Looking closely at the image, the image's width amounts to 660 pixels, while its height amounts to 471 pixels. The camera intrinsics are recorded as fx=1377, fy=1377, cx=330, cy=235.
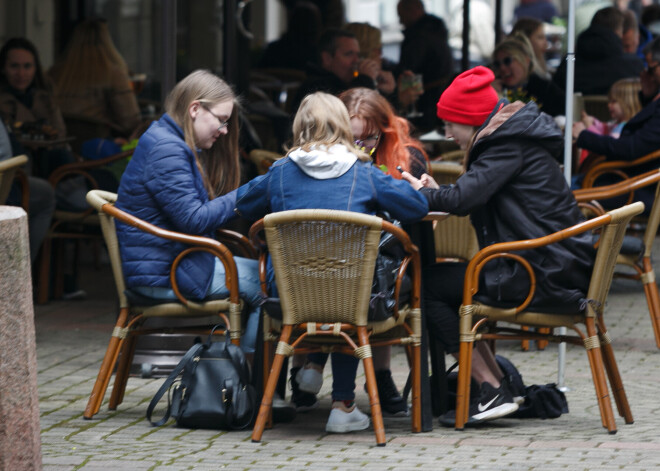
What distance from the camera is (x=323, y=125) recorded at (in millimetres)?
5117

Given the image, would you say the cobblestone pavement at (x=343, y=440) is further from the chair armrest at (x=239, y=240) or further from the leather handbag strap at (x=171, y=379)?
the chair armrest at (x=239, y=240)

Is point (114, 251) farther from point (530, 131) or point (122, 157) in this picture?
point (122, 157)

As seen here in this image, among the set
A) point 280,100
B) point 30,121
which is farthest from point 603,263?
point 280,100

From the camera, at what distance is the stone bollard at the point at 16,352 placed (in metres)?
3.91

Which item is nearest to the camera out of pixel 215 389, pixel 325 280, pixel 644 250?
pixel 325 280

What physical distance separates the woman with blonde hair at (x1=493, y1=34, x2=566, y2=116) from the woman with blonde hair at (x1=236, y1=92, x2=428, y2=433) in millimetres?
Result: 5338

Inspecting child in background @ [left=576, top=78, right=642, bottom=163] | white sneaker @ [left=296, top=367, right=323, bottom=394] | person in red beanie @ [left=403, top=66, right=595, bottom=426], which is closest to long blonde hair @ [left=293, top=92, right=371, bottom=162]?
person in red beanie @ [left=403, top=66, right=595, bottom=426]

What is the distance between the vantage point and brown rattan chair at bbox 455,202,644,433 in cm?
520

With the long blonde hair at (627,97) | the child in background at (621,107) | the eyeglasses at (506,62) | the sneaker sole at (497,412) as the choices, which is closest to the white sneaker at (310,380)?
the sneaker sole at (497,412)

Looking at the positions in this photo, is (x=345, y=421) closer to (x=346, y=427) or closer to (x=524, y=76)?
(x=346, y=427)

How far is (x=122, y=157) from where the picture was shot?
870 cm

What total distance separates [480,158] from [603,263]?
2.03 ft

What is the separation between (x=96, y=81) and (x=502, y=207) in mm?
6133

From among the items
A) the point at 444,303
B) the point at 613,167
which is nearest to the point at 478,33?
the point at 613,167
